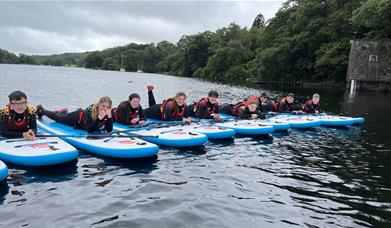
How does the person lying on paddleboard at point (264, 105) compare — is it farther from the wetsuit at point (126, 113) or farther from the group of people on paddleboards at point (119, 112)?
the wetsuit at point (126, 113)

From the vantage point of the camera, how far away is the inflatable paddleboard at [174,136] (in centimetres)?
961

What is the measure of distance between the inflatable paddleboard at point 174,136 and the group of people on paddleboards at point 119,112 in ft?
2.30

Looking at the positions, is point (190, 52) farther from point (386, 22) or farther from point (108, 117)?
point (108, 117)

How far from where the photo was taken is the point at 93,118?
9.31 metres

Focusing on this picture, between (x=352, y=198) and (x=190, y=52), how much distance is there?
97164 millimetres

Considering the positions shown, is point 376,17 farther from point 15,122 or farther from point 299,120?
point 15,122

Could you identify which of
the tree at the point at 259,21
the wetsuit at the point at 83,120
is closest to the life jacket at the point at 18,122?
the wetsuit at the point at 83,120

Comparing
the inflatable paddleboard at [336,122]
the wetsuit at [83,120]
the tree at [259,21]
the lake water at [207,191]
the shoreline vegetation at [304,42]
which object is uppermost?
the tree at [259,21]

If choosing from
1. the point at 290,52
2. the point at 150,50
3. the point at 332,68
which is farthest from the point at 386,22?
the point at 150,50

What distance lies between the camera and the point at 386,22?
40.4 metres

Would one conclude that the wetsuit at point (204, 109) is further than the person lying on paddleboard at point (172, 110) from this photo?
Yes

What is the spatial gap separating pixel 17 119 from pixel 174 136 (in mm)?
3844

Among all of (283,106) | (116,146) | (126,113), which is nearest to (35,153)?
(116,146)

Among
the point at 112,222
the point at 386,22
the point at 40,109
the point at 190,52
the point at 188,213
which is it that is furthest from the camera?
the point at 190,52
